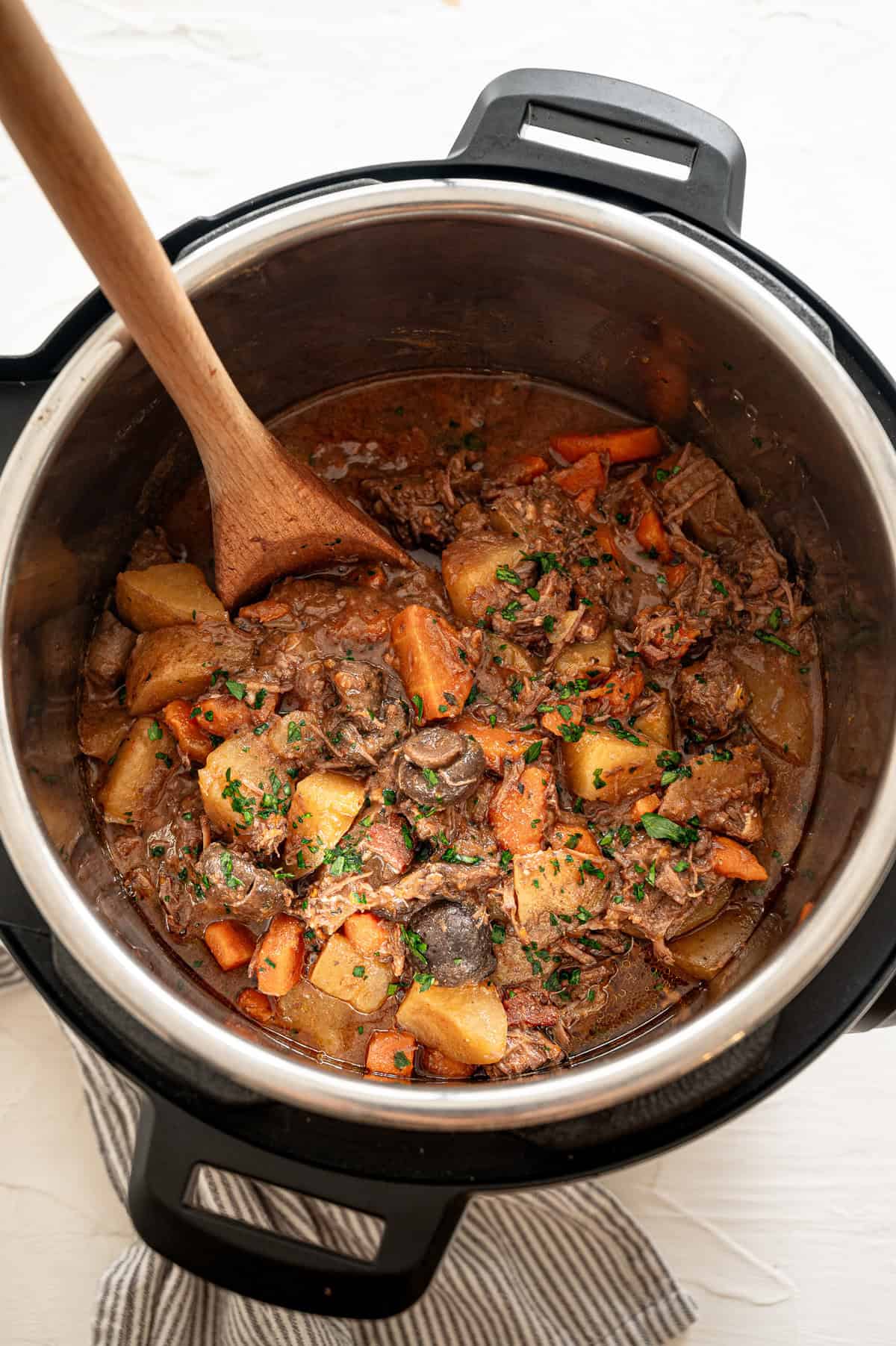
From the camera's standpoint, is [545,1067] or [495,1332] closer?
[545,1067]

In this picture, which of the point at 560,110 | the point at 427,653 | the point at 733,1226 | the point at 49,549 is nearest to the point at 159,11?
the point at 560,110

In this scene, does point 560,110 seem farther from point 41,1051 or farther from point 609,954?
point 41,1051

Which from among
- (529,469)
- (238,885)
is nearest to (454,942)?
(238,885)

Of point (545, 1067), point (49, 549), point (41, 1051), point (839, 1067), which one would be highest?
point (49, 549)

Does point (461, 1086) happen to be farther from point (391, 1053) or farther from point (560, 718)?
point (560, 718)

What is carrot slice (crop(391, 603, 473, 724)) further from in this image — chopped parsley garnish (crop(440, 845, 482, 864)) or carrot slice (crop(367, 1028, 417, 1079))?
carrot slice (crop(367, 1028, 417, 1079))

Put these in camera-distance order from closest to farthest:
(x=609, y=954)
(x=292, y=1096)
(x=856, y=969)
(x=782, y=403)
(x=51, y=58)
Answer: (x=51, y=58)
(x=292, y=1096)
(x=856, y=969)
(x=782, y=403)
(x=609, y=954)
